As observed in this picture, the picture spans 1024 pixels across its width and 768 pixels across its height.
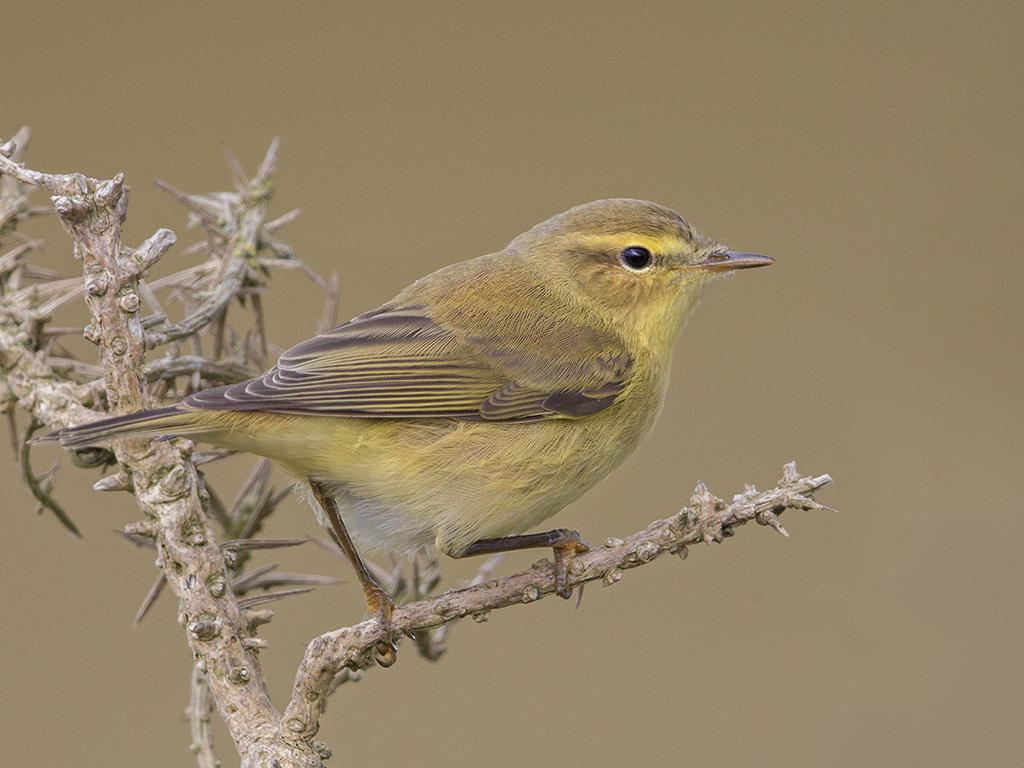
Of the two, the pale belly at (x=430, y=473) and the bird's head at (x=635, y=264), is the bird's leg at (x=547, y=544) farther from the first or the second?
the bird's head at (x=635, y=264)

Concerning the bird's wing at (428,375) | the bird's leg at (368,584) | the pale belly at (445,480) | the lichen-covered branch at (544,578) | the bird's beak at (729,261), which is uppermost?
the bird's beak at (729,261)

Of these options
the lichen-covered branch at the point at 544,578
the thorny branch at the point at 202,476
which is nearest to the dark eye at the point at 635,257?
the thorny branch at the point at 202,476

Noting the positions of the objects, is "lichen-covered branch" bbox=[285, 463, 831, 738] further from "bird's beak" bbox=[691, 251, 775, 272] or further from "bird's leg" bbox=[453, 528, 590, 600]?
"bird's beak" bbox=[691, 251, 775, 272]

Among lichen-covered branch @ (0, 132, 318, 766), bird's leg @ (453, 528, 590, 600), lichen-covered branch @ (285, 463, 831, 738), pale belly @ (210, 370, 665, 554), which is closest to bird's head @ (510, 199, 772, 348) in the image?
pale belly @ (210, 370, 665, 554)

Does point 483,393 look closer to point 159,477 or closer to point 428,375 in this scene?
point 428,375

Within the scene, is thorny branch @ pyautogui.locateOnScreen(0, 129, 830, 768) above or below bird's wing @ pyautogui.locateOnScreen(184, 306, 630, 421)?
below

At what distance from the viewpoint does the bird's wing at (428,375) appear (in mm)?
2279

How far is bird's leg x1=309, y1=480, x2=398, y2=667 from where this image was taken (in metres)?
1.97

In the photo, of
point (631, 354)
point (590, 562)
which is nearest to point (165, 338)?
point (590, 562)

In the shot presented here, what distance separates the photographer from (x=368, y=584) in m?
2.06

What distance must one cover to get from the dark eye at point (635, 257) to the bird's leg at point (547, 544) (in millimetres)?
914

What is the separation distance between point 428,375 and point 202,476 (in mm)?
623

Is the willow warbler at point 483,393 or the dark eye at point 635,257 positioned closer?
the willow warbler at point 483,393

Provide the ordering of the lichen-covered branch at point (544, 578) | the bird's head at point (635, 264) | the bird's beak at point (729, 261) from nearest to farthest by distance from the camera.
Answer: the lichen-covered branch at point (544, 578) < the bird's beak at point (729, 261) < the bird's head at point (635, 264)
